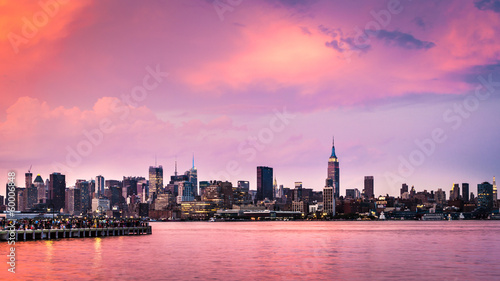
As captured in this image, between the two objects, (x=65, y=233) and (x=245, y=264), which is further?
(x=65, y=233)

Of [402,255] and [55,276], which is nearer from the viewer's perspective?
[55,276]

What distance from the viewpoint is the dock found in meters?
96.9

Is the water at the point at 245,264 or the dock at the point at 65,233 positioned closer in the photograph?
the water at the point at 245,264

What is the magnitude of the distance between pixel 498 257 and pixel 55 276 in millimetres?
56170

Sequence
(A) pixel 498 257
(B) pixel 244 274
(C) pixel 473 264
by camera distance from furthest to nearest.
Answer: (A) pixel 498 257 < (C) pixel 473 264 < (B) pixel 244 274

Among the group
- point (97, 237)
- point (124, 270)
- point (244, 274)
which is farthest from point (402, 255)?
point (97, 237)

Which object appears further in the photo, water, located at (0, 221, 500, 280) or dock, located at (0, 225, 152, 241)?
dock, located at (0, 225, 152, 241)

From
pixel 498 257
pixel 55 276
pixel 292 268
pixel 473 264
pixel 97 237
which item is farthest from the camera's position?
pixel 97 237

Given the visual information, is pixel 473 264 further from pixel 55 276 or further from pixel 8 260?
pixel 8 260

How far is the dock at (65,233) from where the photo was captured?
96925 millimetres

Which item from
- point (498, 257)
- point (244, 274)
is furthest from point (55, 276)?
point (498, 257)

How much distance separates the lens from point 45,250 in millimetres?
82812

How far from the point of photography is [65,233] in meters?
113

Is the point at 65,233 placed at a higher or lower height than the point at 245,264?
higher
